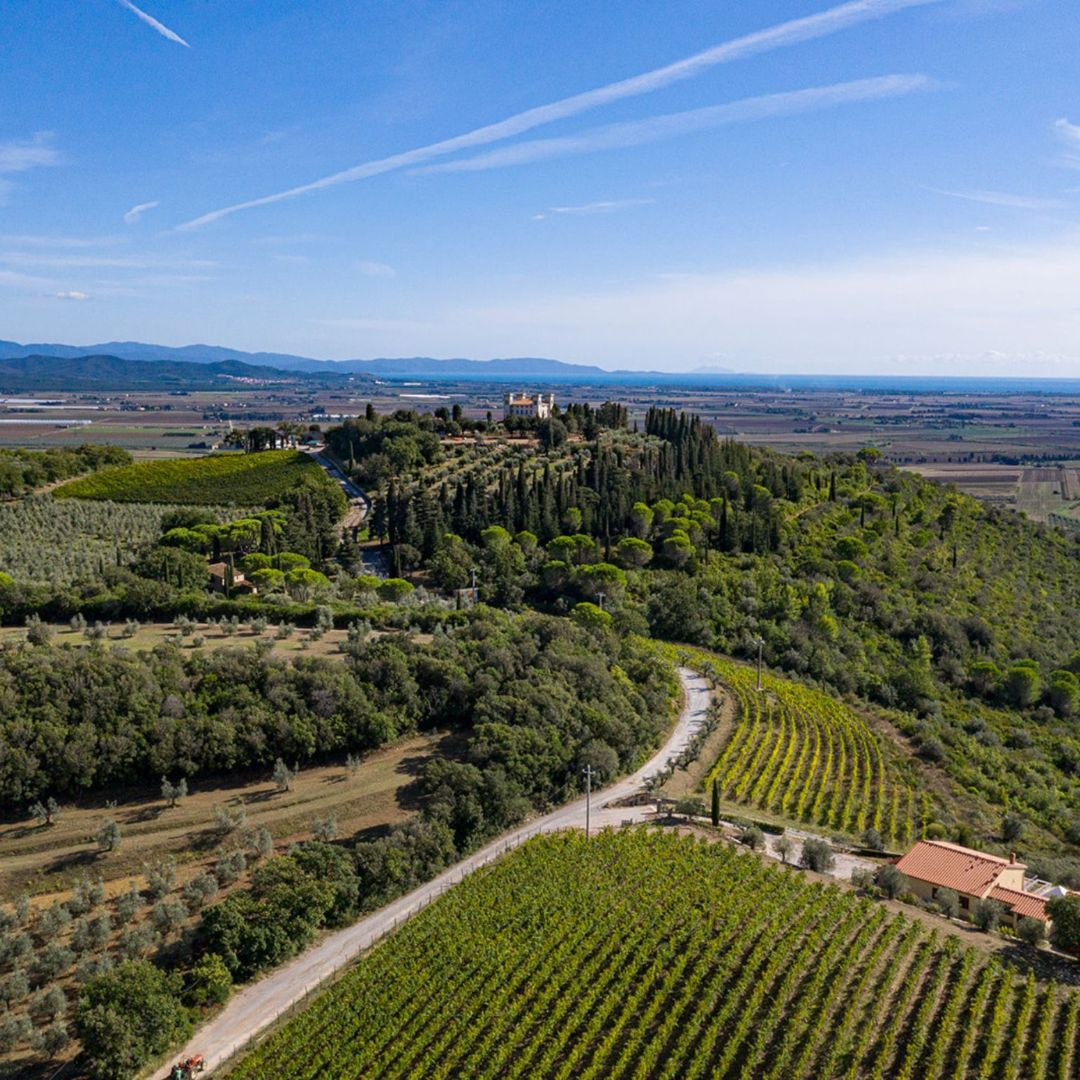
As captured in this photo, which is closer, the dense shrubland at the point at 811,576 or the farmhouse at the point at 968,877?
the farmhouse at the point at 968,877

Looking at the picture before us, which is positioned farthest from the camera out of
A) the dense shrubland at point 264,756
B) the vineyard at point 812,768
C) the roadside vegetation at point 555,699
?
the vineyard at point 812,768

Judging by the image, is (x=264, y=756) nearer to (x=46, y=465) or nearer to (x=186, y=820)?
(x=186, y=820)

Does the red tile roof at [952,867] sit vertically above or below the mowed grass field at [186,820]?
below

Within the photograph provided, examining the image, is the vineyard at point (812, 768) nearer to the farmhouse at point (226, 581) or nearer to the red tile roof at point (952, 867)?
the red tile roof at point (952, 867)

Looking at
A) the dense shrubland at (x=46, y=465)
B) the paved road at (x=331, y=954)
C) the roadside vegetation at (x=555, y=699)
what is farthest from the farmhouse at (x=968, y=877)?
the dense shrubland at (x=46, y=465)

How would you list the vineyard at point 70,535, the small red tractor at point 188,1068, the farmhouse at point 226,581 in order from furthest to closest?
1. the farmhouse at point 226,581
2. the vineyard at point 70,535
3. the small red tractor at point 188,1068

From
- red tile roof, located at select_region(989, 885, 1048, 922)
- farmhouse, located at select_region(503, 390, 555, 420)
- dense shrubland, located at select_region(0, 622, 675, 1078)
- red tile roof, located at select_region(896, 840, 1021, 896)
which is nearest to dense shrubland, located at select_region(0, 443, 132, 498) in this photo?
farmhouse, located at select_region(503, 390, 555, 420)

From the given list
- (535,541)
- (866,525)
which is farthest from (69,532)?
(866,525)

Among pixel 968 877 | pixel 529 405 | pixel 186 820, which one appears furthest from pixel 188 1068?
pixel 529 405
